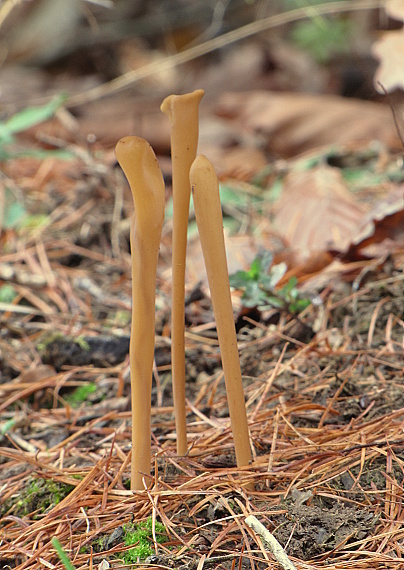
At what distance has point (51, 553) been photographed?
1.29m

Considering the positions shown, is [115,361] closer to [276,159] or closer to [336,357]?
[336,357]

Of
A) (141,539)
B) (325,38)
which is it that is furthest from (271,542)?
(325,38)

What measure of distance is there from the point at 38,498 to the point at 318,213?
181 cm

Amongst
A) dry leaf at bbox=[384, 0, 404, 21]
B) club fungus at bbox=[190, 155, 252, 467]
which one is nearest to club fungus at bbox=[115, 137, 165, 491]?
club fungus at bbox=[190, 155, 252, 467]

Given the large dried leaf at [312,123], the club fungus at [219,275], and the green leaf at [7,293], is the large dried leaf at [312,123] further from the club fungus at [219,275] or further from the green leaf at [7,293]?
the club fungus at [219,275]

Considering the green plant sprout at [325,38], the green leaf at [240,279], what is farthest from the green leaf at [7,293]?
the green plant sprout at [325,38]

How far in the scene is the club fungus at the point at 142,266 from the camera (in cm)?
119

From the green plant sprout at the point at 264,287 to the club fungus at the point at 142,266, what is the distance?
26.4 inches

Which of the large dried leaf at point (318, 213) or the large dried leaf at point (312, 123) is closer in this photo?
the large dried leaf at point (318, 213)

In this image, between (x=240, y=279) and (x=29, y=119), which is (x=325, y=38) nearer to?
(x=29, y=119)

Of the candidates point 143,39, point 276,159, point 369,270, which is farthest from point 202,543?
point 143,39

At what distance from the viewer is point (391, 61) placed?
2463 mm

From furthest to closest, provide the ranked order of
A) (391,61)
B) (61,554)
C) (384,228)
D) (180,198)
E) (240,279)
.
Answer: (391,61)
(384,228)
(240,279)
(180,198)
(61,554)

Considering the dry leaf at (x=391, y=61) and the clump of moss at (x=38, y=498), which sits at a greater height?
the dry leaf at (x=391, y=61)
